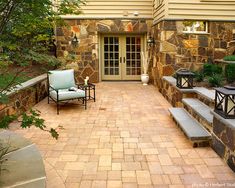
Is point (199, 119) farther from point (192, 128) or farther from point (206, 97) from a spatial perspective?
point (206, 97)

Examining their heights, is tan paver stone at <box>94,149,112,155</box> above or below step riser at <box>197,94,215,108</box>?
below

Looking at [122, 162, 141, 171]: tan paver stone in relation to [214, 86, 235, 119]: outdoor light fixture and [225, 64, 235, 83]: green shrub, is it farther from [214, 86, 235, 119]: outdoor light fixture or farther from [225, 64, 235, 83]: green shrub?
[225, 64, 235, 83]: green shrub

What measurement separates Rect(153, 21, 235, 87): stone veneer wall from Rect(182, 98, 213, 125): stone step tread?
2.64 m

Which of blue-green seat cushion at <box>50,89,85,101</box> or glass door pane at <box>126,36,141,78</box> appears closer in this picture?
blue-green seat cushion at <box>50,89,85,101</box>

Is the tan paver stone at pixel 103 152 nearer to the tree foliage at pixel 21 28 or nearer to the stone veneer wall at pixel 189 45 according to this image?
the tree foliage at pixel 21 28

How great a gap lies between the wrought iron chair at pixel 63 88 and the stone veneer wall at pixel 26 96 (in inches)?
15.9

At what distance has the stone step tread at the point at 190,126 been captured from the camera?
390cm

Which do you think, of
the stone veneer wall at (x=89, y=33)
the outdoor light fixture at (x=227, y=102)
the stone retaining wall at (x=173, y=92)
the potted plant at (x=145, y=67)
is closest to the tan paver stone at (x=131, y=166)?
the outdoor light fixture at (x=227, y=102)

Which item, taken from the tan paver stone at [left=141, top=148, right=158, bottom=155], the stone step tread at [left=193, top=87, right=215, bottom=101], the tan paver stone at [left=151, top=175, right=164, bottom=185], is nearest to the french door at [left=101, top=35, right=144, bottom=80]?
the stone step tread at [left=193, top=87, right=215, bottom=101]

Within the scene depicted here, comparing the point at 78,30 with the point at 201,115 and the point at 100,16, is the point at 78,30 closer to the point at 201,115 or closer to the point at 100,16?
the point at 100,16

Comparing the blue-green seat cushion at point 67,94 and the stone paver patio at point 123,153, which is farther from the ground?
the blue-green seat cushion at point 67,94

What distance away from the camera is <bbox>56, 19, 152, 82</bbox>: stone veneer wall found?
9.45 meters

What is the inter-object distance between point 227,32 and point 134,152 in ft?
19.5

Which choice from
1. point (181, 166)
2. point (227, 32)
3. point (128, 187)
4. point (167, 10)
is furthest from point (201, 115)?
point (227, 32)
